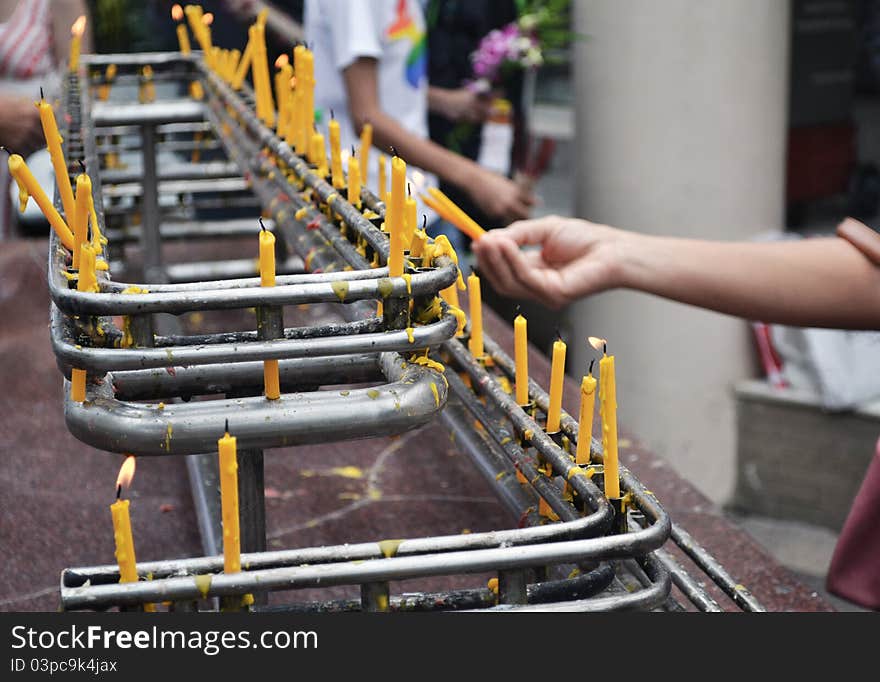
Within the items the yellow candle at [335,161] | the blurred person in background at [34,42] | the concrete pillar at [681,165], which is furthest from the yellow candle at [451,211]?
the concrete pillar at [681,165]

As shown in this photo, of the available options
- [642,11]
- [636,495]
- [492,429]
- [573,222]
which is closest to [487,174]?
[642,11]

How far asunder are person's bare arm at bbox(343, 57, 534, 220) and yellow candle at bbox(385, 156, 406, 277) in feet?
8.24

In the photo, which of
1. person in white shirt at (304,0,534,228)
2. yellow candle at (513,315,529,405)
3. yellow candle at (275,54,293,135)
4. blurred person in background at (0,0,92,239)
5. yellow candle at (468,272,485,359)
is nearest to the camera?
yellow candle at (513,315,529,405)

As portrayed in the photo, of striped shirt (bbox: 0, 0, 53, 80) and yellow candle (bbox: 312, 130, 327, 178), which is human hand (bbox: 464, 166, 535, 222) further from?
yellow candle (bbox: 312, 130, 327, 178)

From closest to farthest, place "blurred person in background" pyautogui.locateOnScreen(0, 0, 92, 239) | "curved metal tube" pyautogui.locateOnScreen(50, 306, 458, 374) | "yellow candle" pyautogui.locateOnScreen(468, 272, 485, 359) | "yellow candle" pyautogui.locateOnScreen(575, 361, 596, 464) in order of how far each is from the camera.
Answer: "curved metal tube" pyautogui.locateOnScreen(50, 306, 458, 374), "yellow candle" pyautogui.locateOnScreen(575, 361, 596, 464), "yellow candle" pyautogui.locateOnScreen(468, 272, 485, 359), "blurred person in background" pyautogui.locateOnScreen(0, 0, 92, 239)

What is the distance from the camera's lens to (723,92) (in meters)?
4.49

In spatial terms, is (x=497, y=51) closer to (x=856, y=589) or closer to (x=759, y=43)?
(x=759, y=43)

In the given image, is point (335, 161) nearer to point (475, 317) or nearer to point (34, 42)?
point (475, 317)

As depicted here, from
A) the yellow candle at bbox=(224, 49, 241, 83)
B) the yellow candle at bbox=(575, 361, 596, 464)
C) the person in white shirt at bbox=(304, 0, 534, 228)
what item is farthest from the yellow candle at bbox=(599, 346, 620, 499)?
the person in white shirt at bbox=(304, 0, 534, 228)

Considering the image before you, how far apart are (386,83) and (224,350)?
288cm

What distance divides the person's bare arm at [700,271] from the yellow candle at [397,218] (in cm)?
107

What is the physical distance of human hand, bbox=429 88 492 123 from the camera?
4418mm

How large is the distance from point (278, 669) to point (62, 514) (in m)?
1.57

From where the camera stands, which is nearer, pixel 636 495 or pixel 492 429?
pixel 636 495
